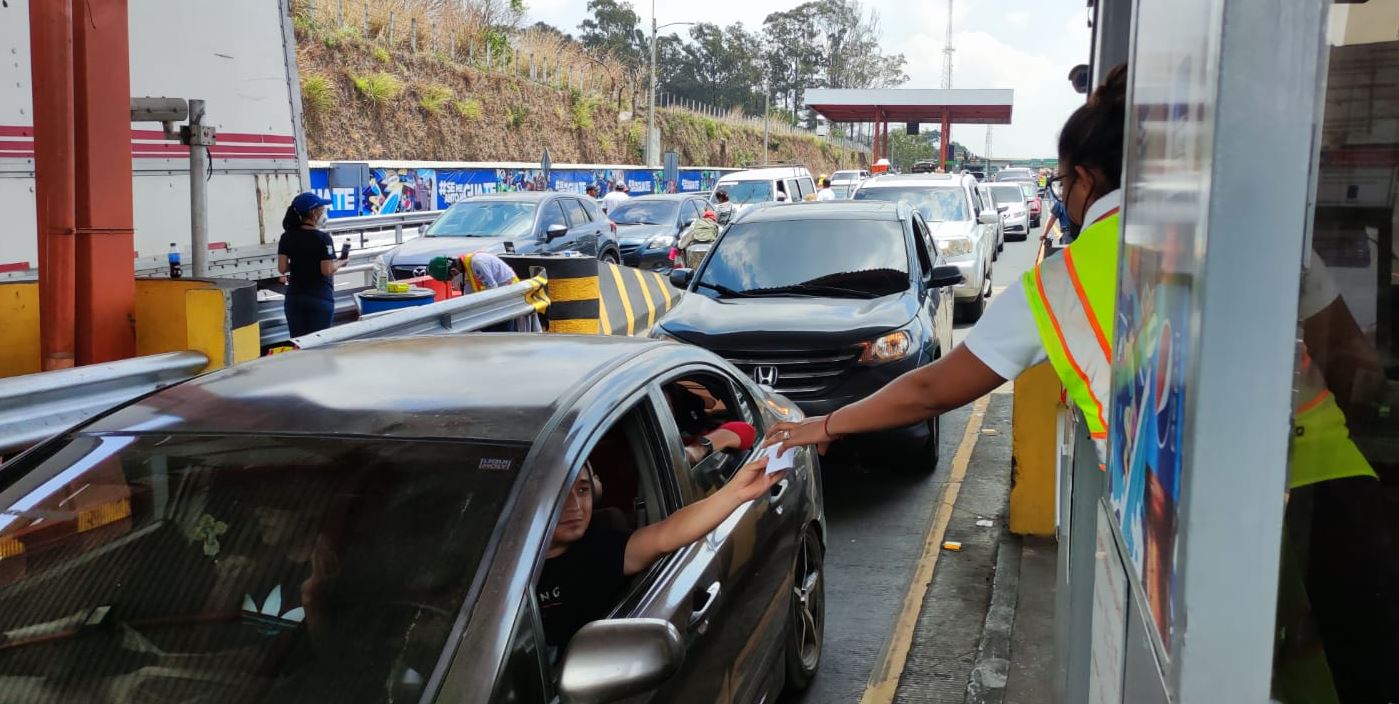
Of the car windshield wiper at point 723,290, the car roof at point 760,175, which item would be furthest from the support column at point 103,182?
the car roof at point 760,175

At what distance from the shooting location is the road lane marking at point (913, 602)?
4699mm

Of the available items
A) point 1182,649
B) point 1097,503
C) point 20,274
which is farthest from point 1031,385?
point 20,274

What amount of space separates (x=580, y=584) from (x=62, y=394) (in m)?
2.77

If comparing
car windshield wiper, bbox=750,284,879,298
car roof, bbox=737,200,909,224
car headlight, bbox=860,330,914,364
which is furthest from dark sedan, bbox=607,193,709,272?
car headlight, bbox=860,330,914,364

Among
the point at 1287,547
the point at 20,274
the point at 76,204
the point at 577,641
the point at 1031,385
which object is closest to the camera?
the point at 1287,547

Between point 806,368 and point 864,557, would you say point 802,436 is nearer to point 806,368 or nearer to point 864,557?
point 864,557

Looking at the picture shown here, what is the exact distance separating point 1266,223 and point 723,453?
285 cm

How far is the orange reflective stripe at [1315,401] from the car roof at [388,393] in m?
1.67

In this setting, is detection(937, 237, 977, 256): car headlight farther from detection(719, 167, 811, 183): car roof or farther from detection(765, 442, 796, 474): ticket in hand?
detection(765, 442, 796, 474): ticket in hand

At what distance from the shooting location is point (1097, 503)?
2.57 m

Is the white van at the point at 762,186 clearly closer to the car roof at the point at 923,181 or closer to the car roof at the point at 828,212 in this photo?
the car roof at the point at 923,181

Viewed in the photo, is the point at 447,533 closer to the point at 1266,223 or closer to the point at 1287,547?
the point at 1287,547

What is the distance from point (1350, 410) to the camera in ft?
6.61

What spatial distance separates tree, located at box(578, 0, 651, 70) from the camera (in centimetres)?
8862
